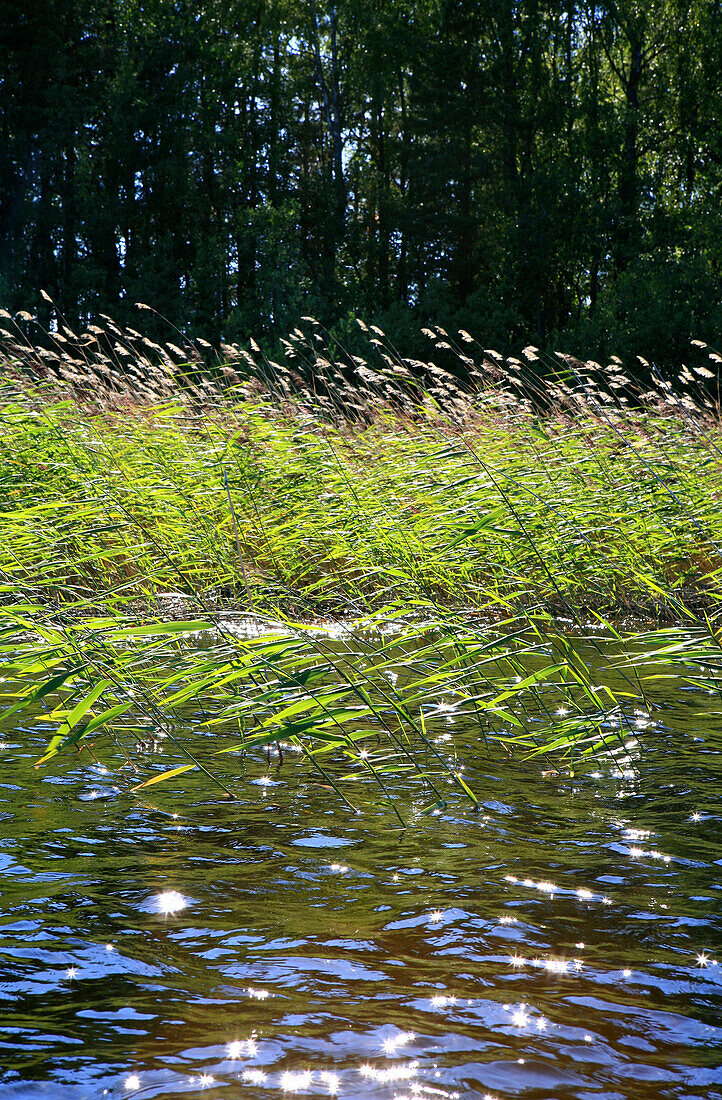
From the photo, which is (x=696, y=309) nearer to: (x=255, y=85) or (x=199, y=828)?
(x=255, y=85)

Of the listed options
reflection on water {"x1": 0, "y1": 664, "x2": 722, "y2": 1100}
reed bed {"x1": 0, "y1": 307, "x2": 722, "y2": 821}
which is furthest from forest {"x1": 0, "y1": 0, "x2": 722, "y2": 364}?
reflection on water {"x1": 0, "y1": 664, "x2": 722, "y2": 1100}

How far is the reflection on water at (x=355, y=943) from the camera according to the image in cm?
192

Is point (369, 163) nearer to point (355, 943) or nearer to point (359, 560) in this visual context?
point (359, 560)

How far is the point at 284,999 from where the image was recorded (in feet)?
7.06

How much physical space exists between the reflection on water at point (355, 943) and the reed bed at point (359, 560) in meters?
0.37

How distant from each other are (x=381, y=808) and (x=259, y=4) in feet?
102

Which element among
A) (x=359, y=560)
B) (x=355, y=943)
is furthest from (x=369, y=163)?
(x=355, y=943)

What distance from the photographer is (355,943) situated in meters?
2.41

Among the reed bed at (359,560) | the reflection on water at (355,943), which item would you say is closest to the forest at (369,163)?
the reed bed at (359,560)

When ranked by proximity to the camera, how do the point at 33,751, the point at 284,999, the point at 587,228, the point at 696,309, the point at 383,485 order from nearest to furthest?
the point at 284,999
the point at 33,751
the point at 383,485
the point at 696,309
the point at 587,228

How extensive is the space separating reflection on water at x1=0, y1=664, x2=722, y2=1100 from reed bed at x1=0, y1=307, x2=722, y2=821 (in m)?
0.37

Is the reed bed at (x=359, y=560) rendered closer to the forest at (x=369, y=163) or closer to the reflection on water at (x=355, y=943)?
the reflection on water at (x=355, y=943)

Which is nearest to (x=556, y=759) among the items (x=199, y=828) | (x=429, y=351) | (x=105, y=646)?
(x=199, y=828)

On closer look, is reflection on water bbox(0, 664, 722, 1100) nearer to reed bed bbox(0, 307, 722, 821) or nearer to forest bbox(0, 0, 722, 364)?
reed bed bbox(0, 307, 722, 821)
